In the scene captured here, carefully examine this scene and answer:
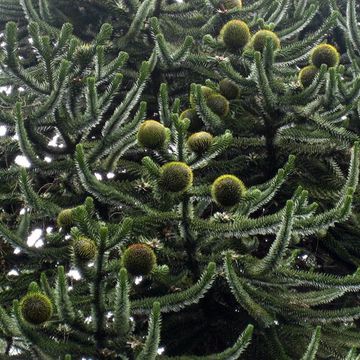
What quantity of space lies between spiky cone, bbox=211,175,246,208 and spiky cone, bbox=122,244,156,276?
414 millimetres

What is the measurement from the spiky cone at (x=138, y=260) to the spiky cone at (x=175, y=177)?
0.31m

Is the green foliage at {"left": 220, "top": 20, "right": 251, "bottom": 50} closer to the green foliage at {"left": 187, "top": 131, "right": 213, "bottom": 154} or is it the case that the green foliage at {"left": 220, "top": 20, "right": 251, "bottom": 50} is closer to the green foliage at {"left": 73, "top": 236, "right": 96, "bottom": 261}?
the green foliage at {"left": 187, "top": 131, "right": 213, "bottom": 154}

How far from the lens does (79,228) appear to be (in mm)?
2924

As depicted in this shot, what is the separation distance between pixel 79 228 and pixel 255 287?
102 cm

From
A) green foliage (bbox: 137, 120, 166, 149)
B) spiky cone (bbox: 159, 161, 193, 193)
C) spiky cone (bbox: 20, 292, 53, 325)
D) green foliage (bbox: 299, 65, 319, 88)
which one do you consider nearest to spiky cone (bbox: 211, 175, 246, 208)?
spiky cone (bbox: 159, 161, 193, 193)

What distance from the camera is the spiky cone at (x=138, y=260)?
9.71ft

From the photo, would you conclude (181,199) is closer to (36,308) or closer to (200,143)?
(200,143)

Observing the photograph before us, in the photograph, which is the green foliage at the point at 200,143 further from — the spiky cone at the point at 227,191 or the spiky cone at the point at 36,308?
the spiky cone at the point at 36,308

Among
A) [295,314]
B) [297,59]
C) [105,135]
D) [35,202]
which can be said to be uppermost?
[297,59]

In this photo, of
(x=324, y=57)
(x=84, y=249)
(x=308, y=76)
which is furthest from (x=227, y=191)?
(x=324, y=57)

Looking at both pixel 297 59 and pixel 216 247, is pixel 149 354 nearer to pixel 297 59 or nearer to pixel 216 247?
pixel 216 247

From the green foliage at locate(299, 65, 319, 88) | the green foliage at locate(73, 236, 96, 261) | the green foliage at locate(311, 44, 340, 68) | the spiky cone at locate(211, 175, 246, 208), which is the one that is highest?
the green foliage at locate(311, 44, 340, 68)

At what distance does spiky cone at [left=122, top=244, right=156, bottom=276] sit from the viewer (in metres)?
2.96

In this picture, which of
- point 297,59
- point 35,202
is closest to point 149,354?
point 35,202
